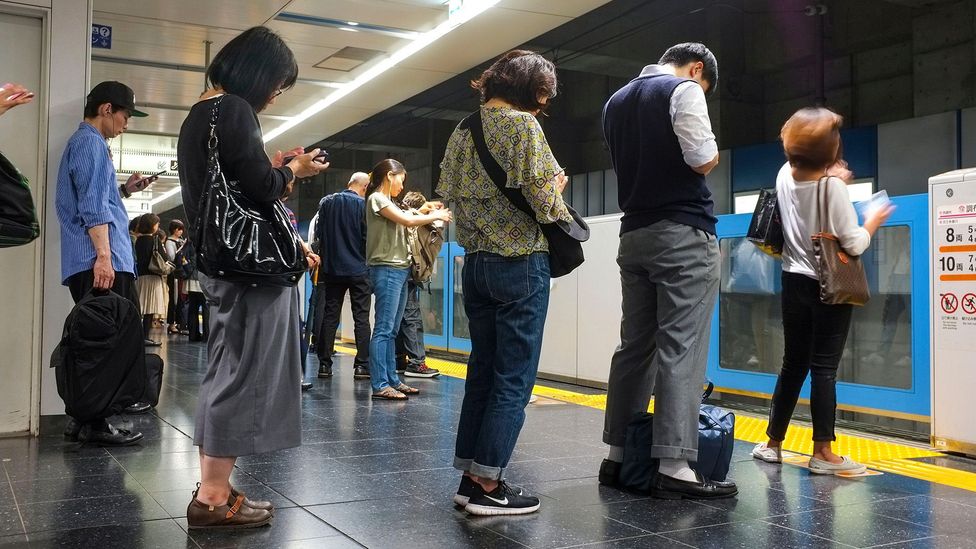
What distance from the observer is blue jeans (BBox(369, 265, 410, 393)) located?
5875 millimetres

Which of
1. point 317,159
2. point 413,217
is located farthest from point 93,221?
point 413,217

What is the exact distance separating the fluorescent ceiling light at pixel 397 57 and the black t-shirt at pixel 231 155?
5915 millimetres

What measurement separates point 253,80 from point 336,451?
1912mm

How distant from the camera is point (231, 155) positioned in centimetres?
259

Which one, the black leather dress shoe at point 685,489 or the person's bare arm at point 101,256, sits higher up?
the person's bare arm at point 101,256

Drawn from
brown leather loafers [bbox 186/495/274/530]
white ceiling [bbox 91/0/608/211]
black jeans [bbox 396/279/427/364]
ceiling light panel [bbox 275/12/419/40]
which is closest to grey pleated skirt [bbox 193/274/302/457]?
brown leather loafers [bbox 186/495/274/530]

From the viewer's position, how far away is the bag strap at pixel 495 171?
2861 mm

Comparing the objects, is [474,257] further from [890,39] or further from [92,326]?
[890,39]

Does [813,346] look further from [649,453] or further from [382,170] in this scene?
[382,170]

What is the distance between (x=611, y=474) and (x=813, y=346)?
1.07m

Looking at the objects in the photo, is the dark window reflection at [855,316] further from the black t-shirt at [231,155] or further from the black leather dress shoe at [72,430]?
the black leather dress shoe at [72,430]

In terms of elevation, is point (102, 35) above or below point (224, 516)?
above

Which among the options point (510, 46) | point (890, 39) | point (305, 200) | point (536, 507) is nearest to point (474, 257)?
point (536, 507)

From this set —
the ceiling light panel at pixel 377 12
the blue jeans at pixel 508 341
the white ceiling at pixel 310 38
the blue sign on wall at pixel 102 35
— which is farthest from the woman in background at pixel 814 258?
the blue sign on wall at pixel 102 35
